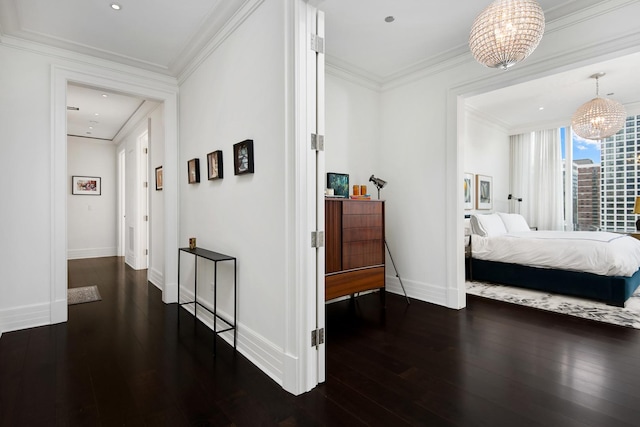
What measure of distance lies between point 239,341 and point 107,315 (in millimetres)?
1725

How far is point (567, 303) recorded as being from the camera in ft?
12.0

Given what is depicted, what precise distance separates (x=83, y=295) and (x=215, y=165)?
2.70m

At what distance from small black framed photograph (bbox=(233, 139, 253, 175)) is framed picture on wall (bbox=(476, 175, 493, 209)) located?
201 inches

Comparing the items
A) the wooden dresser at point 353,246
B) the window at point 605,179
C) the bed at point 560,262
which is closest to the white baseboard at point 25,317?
the wooden dresser at point 353,246

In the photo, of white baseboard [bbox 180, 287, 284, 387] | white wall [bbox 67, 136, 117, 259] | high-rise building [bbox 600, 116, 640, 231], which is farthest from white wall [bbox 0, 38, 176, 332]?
high-rise building [bbox 600, 116, 640, 231]

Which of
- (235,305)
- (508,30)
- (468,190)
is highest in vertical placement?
(508,30)

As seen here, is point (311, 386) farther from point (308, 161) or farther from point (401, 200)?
point (401, 200)

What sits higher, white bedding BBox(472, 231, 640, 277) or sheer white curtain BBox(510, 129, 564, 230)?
sheer white curtain BBox(510, 129, 564, 230)

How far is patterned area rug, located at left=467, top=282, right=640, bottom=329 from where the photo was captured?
3.20 metres

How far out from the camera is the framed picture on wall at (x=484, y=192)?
6168 millimetres

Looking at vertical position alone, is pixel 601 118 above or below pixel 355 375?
above

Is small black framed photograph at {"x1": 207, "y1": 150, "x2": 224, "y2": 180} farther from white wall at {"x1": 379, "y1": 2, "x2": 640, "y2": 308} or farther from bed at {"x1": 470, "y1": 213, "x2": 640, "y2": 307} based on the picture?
bed at {"x1": 470, "y1": 213, "x2": 640, "y2": 307}

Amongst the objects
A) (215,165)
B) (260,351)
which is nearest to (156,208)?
(215,165)

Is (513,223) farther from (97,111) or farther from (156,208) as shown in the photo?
(97,111)
